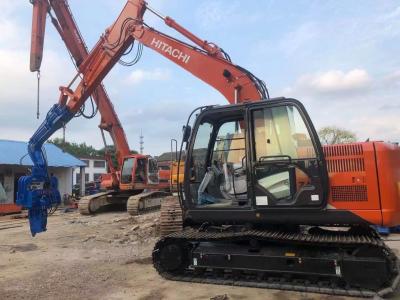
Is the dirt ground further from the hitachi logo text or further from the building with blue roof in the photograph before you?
the building with blue roof

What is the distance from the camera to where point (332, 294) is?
5664 millimetres

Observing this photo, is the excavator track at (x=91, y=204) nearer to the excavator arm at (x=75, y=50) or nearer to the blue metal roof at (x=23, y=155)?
the excavator arm at (x=75, y=50)

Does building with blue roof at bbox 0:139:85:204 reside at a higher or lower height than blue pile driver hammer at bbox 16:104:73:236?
higher

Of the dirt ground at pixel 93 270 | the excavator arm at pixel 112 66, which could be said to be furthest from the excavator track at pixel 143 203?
the excavator arm at pixel 112 66

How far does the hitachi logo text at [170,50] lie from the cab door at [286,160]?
13.5ft

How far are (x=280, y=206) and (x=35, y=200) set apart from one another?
19.1ft

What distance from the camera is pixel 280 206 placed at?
5.95 metres

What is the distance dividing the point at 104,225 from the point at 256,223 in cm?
844

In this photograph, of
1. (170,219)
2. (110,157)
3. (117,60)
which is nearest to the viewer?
(170,219)

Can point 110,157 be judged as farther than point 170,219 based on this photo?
Yes

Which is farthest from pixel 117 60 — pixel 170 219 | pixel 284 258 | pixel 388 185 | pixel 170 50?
pixel 388 185

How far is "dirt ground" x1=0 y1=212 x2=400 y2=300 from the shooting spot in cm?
605

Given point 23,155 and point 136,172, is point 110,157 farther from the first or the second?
→ point 23,155

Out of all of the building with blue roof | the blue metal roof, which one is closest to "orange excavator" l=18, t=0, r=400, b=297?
the building with blue roof
